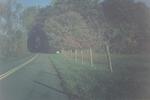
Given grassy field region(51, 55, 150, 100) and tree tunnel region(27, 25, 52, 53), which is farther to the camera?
tree tunnel region(27, 25, 52, 53)

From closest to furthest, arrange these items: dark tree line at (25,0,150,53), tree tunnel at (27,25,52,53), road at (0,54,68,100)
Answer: dark tree line at (25,0,150,53)
road at (0,54,68,100)
tree tunnel at (27,25,52,53)

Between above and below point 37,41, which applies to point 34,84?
below

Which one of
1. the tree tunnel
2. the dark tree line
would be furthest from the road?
the dark tree line

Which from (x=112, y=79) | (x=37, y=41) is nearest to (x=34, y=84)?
(x=37, y=41)

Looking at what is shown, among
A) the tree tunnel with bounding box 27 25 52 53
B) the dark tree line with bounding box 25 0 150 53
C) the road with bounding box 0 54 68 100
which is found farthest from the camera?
the tree tunnel with bounding box 27 25 52 53

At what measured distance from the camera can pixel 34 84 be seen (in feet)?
11.9

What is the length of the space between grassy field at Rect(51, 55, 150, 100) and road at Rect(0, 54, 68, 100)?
14 cm

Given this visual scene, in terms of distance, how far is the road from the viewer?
3.55 meters

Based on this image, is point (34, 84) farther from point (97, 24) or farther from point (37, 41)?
point (97, 24)

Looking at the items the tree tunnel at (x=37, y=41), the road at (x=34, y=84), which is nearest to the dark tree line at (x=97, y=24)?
the tree tunnel at (x=37, y=41)

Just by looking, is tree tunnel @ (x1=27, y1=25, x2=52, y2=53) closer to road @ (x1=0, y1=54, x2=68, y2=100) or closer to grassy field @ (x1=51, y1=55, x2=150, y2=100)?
road @ (x1=0, y1=54, x2=68, y2=100)

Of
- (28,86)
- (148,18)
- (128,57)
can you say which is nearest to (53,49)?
(28,86)

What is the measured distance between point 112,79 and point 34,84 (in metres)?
0.81

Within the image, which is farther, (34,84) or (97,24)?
(34,84)
